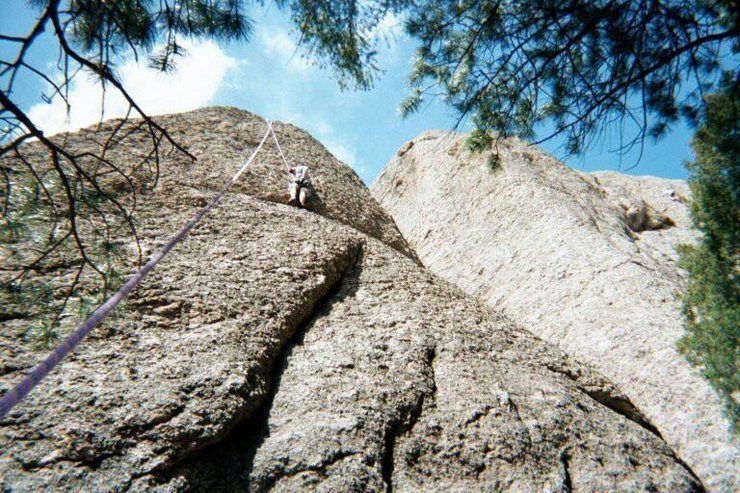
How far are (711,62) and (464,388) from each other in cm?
287

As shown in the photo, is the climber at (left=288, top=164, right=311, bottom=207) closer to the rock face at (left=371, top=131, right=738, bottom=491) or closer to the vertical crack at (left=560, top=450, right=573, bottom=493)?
the rock face at (left=371, top=131, right=738, bottom=491)

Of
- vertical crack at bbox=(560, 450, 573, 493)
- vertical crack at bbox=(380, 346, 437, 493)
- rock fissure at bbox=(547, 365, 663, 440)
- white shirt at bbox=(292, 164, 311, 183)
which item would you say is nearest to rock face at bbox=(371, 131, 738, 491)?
rock fissure at bbox=(547, 365, 663, 440)

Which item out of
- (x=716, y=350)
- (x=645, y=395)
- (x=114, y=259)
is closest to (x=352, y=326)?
(x=114, y=259)

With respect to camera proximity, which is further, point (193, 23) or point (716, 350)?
point (716, 350)

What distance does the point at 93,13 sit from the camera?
2.29m

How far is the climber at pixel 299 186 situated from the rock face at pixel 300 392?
2.80 feet

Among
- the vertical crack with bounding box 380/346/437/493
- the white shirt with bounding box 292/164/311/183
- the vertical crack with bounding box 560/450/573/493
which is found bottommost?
the vertical crack with bounding box 560/450/573/493

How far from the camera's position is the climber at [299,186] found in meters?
5.41

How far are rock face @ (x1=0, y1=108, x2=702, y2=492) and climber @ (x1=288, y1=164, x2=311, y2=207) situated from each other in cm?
85

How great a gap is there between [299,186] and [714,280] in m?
5.66

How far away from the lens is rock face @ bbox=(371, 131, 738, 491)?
4.94 meters

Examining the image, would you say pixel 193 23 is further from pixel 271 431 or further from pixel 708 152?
pixel 708 152

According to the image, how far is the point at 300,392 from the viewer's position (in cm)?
306

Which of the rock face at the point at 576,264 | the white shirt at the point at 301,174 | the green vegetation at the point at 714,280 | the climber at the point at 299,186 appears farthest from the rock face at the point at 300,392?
the green vegetation at the point at 714,280
